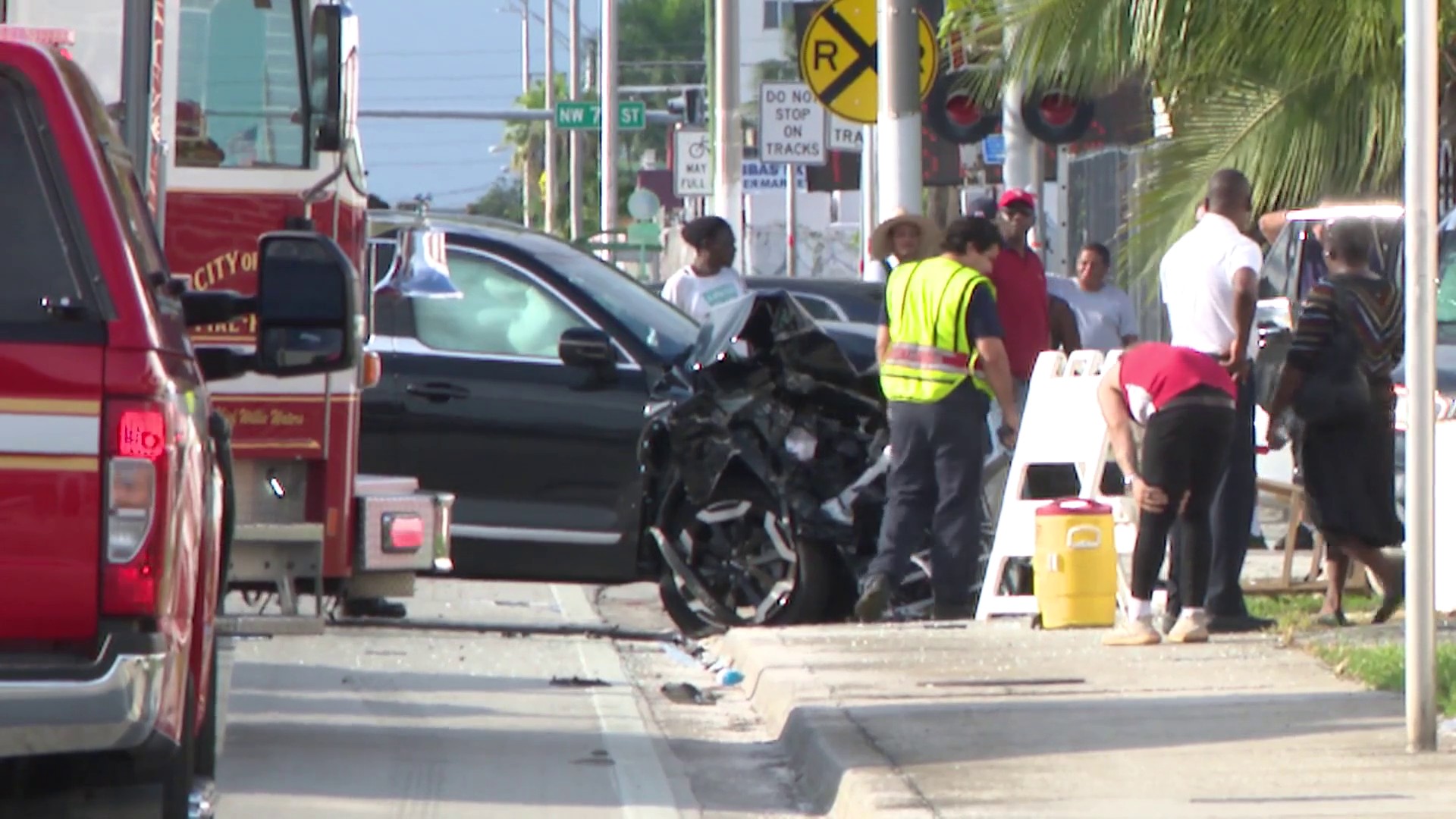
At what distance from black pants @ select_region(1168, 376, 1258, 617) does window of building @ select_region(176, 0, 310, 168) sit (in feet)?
12.4

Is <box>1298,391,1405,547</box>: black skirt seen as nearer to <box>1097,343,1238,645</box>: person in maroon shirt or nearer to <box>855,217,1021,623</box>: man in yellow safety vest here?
<box>1097,343,1238,645</box>: person in maroon shirt

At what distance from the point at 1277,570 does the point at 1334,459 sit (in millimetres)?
3495

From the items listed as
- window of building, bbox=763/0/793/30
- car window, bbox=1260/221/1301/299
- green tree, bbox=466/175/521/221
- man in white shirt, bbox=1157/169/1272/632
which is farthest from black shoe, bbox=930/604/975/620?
green tree, bbox=466/175/521/221

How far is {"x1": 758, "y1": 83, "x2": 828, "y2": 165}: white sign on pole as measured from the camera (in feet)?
78.2

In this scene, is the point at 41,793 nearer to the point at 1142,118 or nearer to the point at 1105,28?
the point at 1105,28

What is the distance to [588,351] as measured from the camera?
1170 cm

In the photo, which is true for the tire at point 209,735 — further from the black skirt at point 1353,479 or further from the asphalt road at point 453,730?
→ the black skirt at point 1353,479

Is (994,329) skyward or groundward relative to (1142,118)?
groundward

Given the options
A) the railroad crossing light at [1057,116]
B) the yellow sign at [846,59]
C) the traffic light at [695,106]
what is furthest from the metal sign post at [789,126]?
the traffic light at [695,106]

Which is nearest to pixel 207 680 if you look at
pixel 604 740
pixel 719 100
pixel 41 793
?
pixel 41 793

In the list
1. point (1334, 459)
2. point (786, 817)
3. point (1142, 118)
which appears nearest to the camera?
point (786, 817)

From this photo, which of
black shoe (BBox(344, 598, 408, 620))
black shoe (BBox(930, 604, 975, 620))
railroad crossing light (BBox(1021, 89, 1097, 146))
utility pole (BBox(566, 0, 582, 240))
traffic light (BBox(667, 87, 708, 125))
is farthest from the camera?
utility pole (BBox(566, 0, 582, 240))

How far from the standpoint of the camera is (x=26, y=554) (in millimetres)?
4559

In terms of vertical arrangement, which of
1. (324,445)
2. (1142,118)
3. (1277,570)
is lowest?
(1277,570)
